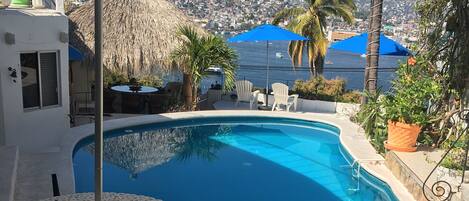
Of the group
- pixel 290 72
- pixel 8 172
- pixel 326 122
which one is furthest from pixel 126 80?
pixel 290 72

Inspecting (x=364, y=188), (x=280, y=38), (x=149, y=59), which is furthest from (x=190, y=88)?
(x=364, y=188)

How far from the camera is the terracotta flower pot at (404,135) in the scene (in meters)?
8.78

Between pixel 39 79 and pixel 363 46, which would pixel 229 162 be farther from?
pixel 363 46

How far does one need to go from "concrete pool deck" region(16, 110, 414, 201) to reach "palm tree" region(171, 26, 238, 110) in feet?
3.47

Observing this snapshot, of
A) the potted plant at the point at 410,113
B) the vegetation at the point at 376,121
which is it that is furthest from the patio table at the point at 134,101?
the potted plant at the point at 410,113

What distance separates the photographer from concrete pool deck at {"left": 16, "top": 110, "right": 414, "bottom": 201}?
759 centimetres

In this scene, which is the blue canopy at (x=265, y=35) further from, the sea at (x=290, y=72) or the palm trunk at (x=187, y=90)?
the palm trunk at (x=187, y=90)

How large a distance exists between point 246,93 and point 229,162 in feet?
17.3

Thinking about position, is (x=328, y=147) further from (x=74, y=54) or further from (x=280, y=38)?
(x=74, y=54)

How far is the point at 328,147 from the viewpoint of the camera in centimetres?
1161

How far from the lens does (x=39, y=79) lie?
891cm

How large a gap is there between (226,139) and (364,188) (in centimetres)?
451

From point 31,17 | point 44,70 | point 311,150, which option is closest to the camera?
point 31,17

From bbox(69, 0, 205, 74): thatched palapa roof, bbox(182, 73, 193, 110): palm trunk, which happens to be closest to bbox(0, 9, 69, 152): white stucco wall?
bbox(69, 0, 205, 74): thatched palapa roof
